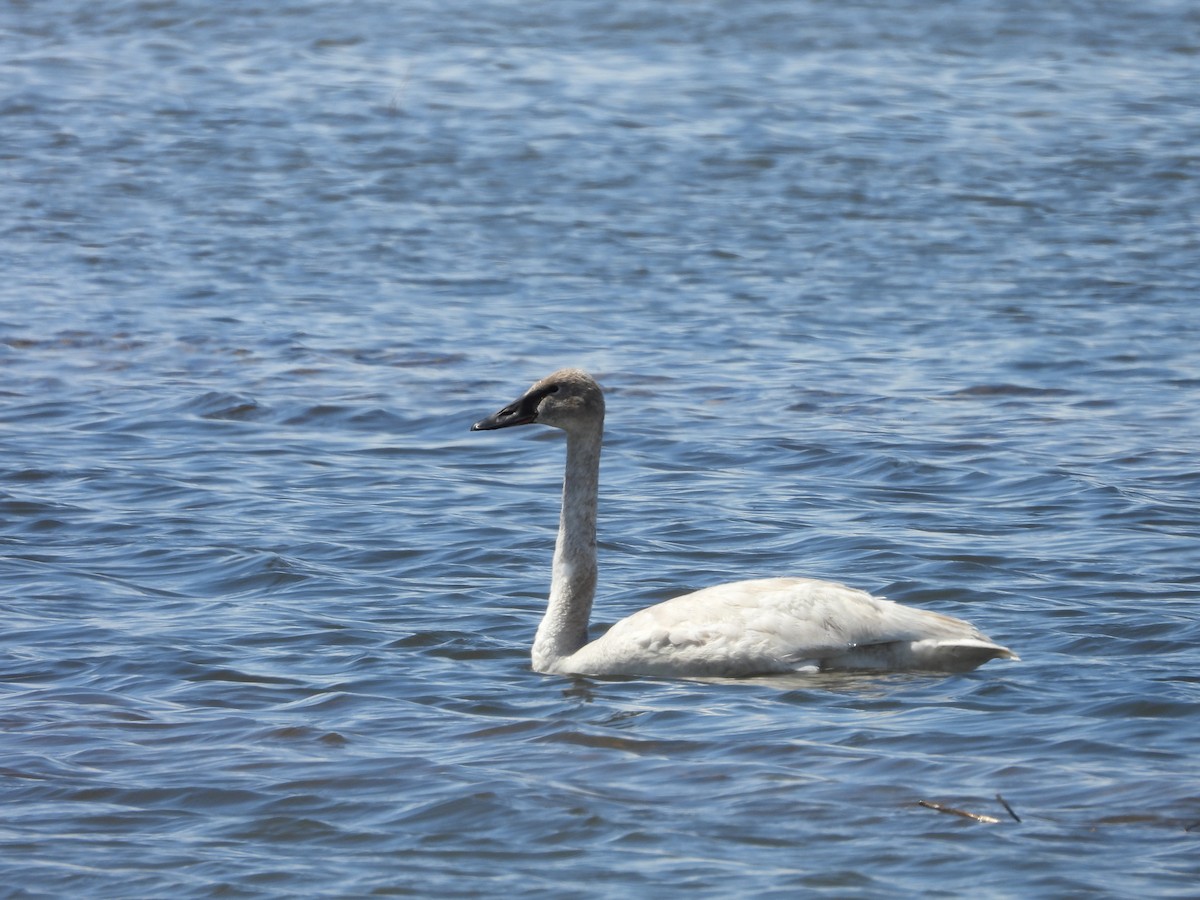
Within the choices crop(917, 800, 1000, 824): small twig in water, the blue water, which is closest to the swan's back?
the blue water

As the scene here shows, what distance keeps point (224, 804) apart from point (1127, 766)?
3022 millimetres

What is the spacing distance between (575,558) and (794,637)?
1.20 meters

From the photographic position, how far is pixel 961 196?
67.6 ft

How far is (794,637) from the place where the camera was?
26.3 feet

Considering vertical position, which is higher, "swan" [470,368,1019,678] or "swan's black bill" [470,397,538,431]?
"swan's black bill" [470,397,538,431]

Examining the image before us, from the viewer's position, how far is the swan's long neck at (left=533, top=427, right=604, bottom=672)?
27.9 feet

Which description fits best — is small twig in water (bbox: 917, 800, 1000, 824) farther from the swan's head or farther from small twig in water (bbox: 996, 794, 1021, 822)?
the swan's head

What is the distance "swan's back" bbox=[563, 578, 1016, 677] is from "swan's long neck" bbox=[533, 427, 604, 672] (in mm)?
367

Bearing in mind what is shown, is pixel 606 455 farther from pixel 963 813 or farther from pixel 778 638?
pixel 963 813

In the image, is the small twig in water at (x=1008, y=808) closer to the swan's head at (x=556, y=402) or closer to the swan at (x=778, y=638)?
the swan at (x=778, y=638)


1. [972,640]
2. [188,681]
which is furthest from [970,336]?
[188,681]

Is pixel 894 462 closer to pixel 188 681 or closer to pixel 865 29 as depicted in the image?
pixel 188 681

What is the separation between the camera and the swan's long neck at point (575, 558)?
8.50 meters

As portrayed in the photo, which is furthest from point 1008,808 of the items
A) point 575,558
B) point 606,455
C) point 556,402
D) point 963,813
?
point 606,455
